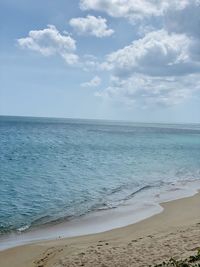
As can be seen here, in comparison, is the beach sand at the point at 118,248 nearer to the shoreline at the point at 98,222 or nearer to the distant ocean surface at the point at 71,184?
the shoreline at the point at 98,222

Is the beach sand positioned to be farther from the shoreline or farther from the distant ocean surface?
the distant ocean surface

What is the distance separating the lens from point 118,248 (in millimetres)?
13523

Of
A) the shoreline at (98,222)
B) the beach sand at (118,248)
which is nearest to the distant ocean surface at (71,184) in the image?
the shoreline at (98,222)

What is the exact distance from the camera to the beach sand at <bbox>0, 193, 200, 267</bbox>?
40.1ft

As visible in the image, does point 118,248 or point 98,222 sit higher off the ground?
point 118,248

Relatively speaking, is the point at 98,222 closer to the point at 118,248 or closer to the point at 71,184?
the point at 118,248

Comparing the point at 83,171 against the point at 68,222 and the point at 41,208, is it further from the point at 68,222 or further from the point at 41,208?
the point at 68,222

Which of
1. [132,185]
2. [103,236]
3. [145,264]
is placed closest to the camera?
[145,264]

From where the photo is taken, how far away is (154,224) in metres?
17.8

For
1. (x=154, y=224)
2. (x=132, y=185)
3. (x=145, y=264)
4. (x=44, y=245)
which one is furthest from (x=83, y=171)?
(x=145, y=264)

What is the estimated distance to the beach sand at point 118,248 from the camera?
1223cm

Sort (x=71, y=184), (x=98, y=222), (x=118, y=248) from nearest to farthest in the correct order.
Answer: (x=118, y=248)
(x=98, y=222)
(x=71, y=184)

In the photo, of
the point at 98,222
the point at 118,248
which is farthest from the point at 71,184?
the point at 118,248

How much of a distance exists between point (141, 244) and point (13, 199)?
10.7 m
